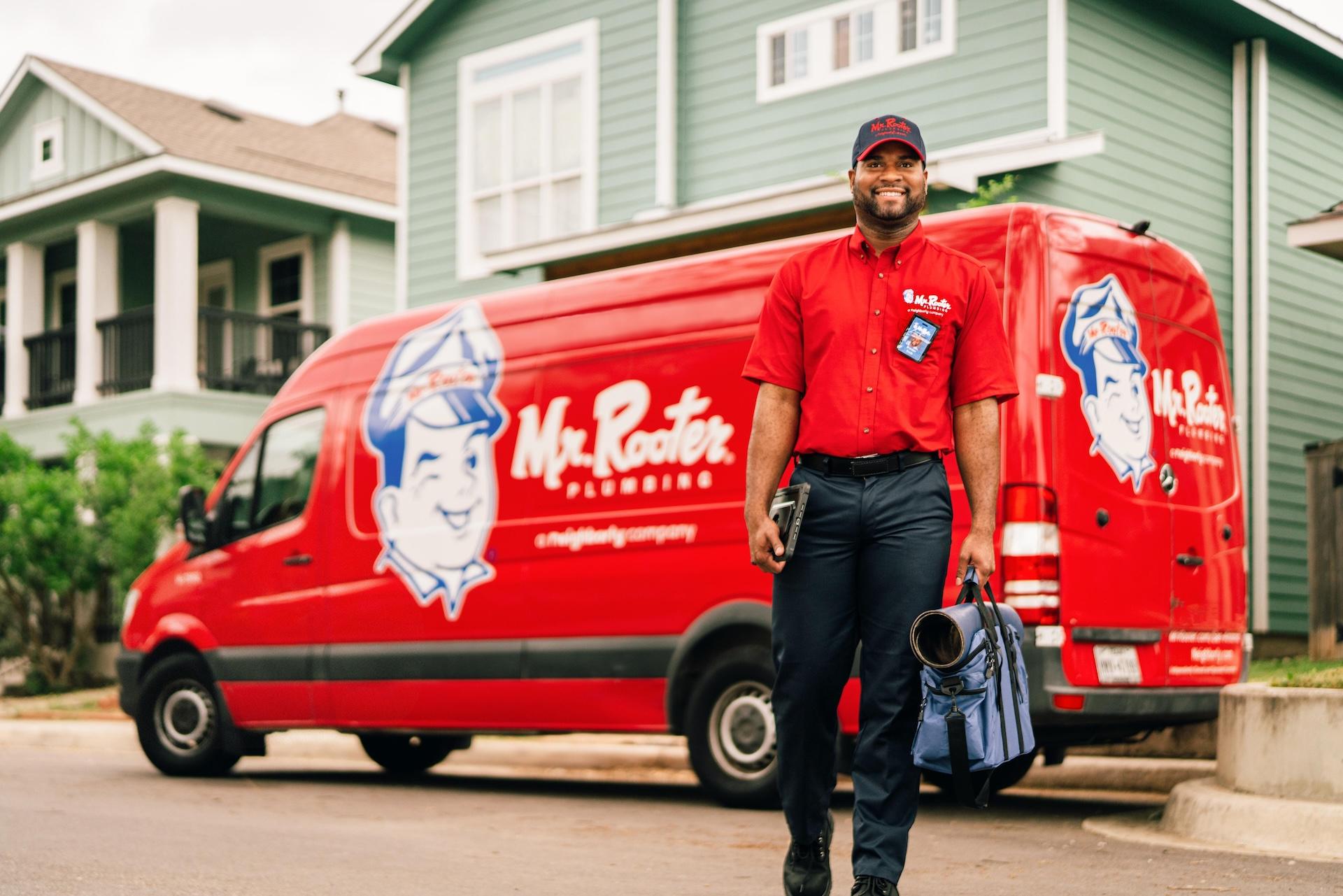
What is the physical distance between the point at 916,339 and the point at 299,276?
68.6 feet

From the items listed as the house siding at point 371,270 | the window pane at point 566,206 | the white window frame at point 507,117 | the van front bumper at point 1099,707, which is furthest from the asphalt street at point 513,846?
the house siding at point 371,270

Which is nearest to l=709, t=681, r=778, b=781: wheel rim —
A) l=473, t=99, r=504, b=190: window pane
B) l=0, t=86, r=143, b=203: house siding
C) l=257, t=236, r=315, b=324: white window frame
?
l=473, t=99, r=504, b=190: window pane

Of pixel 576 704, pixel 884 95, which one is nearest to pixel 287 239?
pixel 884 95

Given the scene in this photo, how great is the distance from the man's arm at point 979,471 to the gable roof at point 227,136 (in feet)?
60.5

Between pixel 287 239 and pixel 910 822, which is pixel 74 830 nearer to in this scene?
pixel 910 822

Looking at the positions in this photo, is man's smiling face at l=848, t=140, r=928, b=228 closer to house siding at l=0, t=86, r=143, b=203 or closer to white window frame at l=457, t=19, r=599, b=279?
white window frame at l=457, t=19, r=599, b=279

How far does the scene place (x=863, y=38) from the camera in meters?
14.8

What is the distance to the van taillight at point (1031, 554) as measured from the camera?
7.04 meters

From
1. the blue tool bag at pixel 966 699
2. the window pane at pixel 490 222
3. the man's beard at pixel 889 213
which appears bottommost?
the blue tool bag at pixel 966 699

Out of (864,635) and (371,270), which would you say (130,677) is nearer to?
(864,635)

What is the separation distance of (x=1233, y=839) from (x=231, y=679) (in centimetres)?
574

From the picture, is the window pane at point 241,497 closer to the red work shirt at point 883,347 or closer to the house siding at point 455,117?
the red work shirt at point 883,347

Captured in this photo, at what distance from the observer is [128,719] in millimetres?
15258

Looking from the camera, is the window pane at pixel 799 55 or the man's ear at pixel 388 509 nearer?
the man's ear at pixel 388 509
